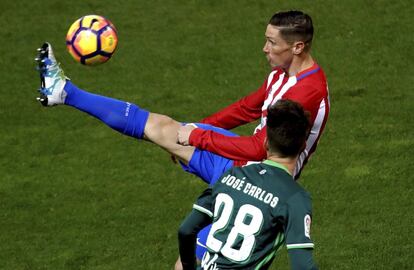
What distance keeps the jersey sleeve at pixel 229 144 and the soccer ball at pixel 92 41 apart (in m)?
1.84

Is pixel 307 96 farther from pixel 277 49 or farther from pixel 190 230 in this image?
pixel 190 230

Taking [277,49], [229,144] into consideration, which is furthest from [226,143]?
[277,49]

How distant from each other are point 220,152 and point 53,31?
1154cm

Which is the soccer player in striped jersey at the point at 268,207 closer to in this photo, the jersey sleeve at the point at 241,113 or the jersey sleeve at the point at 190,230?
the jersey sleeve at the point at 190,230

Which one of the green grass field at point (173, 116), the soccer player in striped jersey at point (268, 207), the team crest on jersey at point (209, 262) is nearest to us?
the soccer player in striped jersey at point (268, 207)

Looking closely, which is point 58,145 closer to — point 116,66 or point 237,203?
point 116,66

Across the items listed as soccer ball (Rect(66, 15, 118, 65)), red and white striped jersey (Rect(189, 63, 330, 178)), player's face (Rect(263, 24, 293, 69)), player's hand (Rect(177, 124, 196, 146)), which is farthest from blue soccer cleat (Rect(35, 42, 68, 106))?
player's face (Rect(263, 24, 293, 69))

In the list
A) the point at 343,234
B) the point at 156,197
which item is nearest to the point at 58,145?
the point at 156,197

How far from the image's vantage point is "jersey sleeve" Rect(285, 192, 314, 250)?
629cm

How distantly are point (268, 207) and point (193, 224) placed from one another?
66 centimetres

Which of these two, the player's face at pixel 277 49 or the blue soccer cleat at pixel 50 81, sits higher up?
the player's face at pixel 277 49

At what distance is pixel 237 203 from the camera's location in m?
6.50

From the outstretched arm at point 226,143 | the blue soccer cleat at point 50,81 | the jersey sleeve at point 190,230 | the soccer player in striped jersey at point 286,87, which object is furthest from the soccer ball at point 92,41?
the jersey sleeve at point 190,230

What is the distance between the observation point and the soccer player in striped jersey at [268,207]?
250 inches
